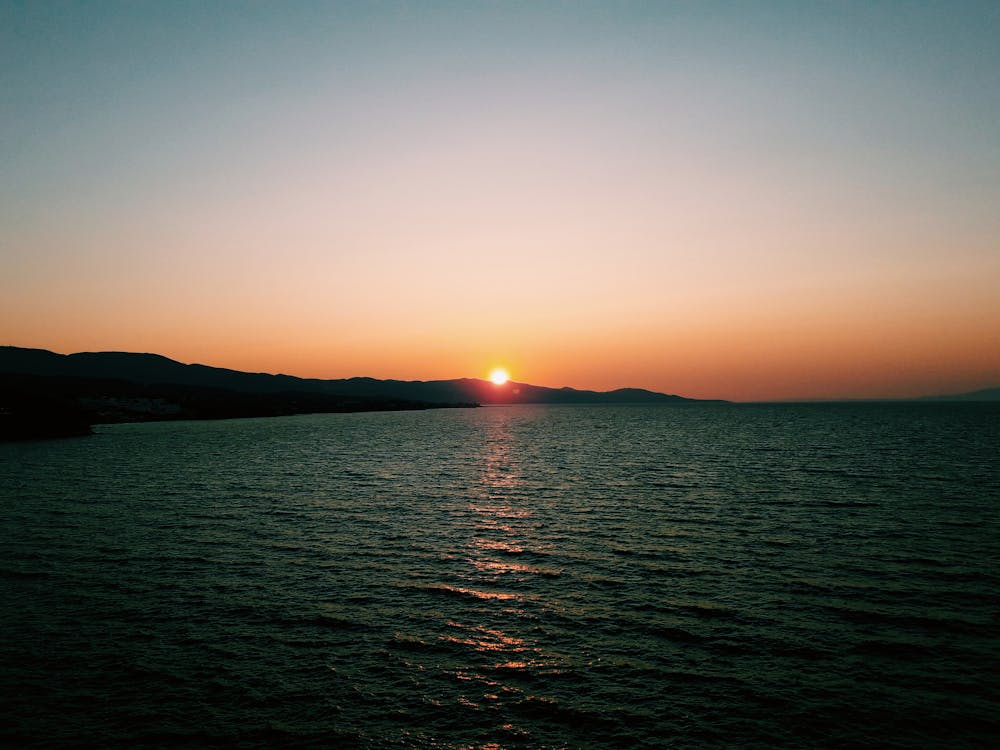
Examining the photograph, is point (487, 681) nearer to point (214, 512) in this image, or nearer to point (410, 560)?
point (410, 560)

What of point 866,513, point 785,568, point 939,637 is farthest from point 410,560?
point 866,513

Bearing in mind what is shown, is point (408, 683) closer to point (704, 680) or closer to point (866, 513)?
point (704, 680)

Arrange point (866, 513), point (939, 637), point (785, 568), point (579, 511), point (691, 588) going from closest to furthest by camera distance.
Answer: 1. point (939, 637)
2. point (691, 588)
3. point (785, 568)
4. point (866, 513)
5. point (579, 511)

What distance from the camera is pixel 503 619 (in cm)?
2688

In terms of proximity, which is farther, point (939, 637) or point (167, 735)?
point (939, 637)

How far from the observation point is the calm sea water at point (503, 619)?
61.4 ft

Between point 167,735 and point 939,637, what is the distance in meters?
30.1

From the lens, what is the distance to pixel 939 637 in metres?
24.5

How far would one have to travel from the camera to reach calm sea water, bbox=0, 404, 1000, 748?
737 inches

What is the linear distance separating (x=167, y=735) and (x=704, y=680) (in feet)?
60.2

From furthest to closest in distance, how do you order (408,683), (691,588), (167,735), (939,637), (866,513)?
(866,513) → (691,588) → (939,637) → (408,683) → (167,735)

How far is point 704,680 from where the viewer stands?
69.5 ft

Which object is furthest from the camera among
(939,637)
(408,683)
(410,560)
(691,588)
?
(410,560)

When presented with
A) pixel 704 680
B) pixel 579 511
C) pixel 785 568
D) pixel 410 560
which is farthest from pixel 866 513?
pixel 410 560
